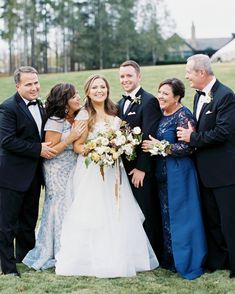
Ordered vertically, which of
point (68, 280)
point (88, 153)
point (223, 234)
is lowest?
point (68, 280)

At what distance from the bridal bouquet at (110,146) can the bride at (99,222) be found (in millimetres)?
255

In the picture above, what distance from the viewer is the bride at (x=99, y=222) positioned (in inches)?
237

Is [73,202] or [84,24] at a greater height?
[84,24]

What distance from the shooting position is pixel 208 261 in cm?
629

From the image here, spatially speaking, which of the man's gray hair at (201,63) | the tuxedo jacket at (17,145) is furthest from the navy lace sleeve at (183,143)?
the tuxedo jacket at (17,145)

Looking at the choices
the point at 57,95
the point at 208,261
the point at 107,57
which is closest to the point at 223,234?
the point at 208,261

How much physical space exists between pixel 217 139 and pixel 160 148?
623mm

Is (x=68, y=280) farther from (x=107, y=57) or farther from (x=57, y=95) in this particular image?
(x=107, y=57)

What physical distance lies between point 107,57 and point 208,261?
5169 centimetres

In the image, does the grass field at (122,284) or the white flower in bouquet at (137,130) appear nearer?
the grass field at (122,284)

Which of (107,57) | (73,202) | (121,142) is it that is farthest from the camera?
(107,57)

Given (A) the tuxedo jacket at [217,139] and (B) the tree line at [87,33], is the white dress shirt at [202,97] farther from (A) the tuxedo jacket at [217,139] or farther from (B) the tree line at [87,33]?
(B) the tree line at [87,33]

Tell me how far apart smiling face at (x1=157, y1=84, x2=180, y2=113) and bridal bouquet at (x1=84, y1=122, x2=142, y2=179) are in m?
0.51

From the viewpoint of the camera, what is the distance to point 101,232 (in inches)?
239
